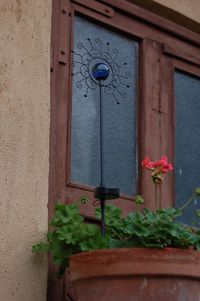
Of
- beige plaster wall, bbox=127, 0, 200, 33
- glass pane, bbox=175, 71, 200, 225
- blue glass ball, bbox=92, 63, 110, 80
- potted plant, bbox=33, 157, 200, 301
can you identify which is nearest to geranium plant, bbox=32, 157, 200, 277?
potted plant, bbox=33, 157, 200, 301

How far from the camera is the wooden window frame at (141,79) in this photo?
417 centimetres

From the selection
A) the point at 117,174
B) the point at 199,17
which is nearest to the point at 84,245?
the point at 117,174

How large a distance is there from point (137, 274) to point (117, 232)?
26 centimetres

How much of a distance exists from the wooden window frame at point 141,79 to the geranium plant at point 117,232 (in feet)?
0.65

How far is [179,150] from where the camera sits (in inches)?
189

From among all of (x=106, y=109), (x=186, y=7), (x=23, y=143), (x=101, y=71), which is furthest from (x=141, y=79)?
(x=23, y=143)

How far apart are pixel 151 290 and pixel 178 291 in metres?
0.11

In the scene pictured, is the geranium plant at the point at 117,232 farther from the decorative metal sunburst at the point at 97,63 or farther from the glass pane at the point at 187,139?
the glass pane at the point at 187,139

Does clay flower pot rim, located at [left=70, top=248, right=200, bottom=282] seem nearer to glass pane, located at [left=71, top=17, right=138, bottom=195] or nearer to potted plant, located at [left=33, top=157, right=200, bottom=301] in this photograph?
potted plant, located at [left=33, top=157, right=200, bottom=301]

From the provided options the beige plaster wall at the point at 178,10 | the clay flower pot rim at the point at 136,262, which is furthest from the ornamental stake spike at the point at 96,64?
the clay flower pot rim at the point at 136,262

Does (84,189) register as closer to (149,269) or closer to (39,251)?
(39,251)

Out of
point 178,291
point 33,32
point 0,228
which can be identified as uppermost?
point 33,32

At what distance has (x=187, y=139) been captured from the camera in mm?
4875

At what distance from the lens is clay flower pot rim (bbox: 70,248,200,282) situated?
3.54 meters
